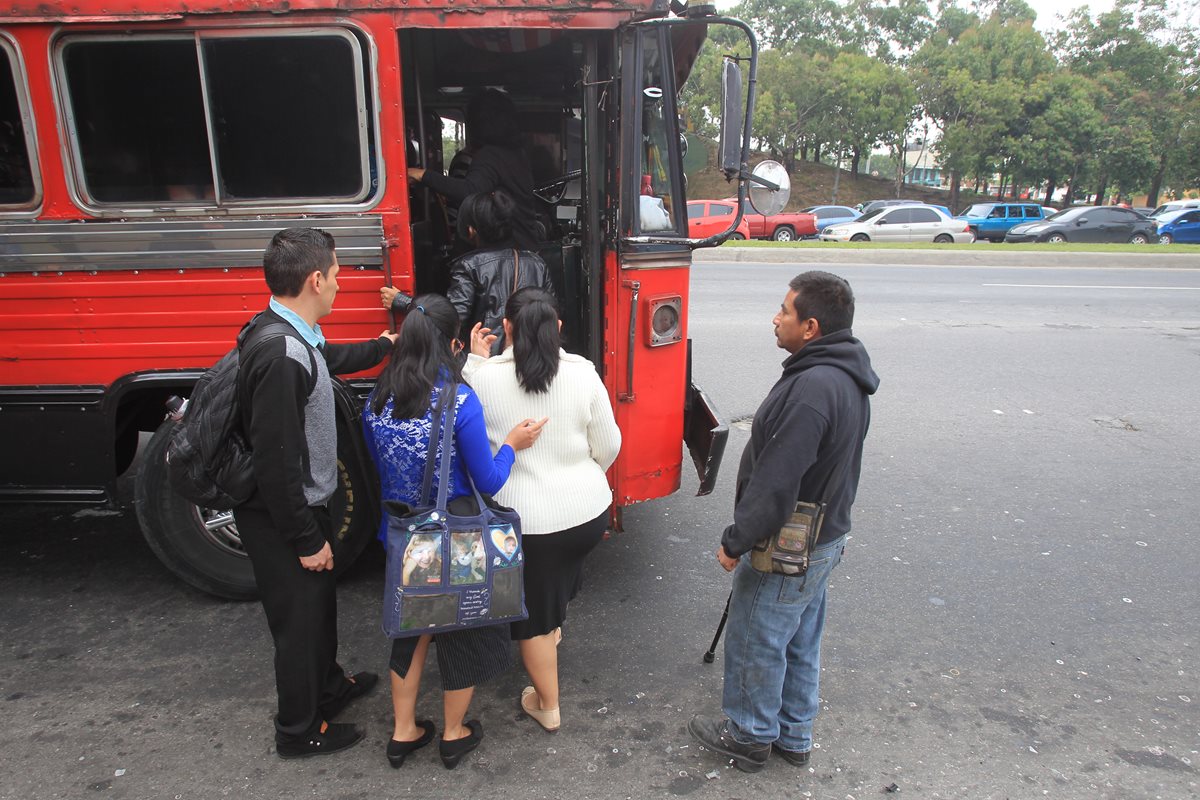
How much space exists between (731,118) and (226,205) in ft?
6.95

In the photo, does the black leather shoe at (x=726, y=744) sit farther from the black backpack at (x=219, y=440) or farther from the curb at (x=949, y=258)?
the curb at (x=949, y=258)

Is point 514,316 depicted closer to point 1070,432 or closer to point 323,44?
point 323,44

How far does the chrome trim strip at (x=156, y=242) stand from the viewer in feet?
10.8

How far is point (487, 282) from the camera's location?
3549 mm

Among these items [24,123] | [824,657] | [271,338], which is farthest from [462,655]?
[24,123]

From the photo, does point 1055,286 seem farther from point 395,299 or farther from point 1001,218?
point 1001,218

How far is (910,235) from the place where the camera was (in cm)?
2514

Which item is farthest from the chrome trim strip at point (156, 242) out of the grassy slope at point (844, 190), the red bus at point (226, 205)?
the grassy slope at point (844, 190)

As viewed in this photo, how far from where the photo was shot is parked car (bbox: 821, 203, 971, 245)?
25.1 metres

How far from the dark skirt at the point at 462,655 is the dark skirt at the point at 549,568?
0.12 metres

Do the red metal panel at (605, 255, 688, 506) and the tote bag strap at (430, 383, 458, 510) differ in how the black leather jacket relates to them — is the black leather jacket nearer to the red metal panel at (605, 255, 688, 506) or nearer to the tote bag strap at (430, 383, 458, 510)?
the red metal panel at (605, 255, 688, 506)

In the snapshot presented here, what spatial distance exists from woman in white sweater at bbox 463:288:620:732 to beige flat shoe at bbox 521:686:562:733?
17 centimetres

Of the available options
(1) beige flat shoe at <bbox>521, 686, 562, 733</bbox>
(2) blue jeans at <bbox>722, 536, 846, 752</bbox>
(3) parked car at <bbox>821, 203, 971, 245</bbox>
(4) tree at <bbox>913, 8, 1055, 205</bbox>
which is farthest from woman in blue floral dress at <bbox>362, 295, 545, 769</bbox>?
(4) tree at <bbox>913, 8, 1055, 205</bbox>

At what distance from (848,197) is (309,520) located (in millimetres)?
46603
